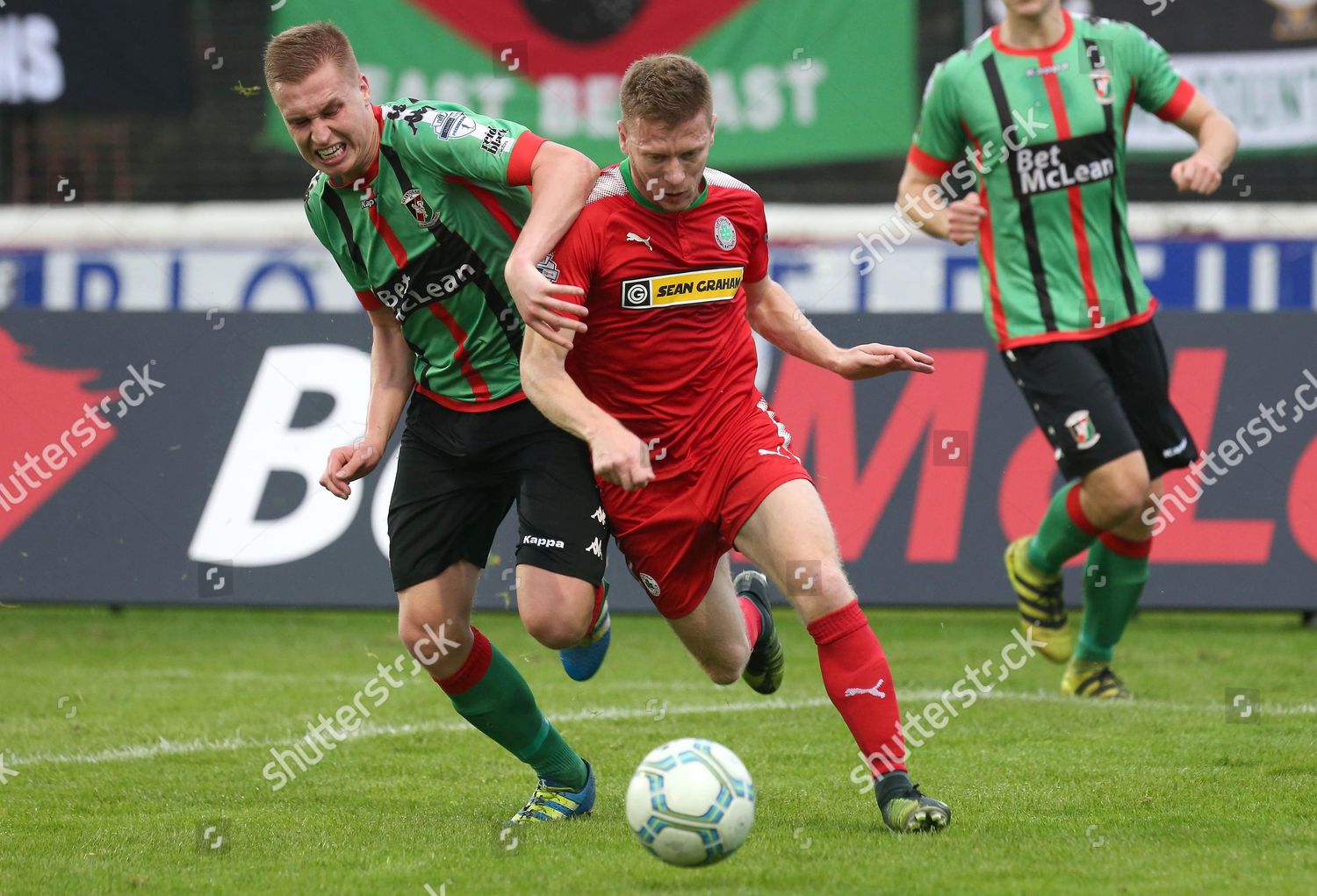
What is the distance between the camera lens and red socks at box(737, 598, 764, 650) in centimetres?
550

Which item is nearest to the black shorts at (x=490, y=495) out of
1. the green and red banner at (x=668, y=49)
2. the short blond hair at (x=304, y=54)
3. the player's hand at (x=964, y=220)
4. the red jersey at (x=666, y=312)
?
the red jersey at (x=666, y=312)

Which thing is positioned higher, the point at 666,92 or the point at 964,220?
the point at 666,92

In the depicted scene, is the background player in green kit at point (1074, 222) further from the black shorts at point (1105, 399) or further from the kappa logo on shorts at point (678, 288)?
the kappa logo on shorts at point (678, 288)

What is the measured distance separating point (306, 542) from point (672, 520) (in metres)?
4.68

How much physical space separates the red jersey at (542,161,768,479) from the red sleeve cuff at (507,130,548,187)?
189 millimetres

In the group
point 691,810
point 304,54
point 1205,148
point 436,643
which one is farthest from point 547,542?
point 1205,148

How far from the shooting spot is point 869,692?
445 cm

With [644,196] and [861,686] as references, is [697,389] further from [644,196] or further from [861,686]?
[861,686]

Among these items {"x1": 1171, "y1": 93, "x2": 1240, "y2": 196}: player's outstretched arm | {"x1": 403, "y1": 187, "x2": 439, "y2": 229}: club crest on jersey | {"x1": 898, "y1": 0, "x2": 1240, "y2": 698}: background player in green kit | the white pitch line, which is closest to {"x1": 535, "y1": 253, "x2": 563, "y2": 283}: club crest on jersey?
{"x1": 403, "y1": 187, "x2": 439, "y2": 229}: club crest on jersey

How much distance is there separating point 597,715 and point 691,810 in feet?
9.16

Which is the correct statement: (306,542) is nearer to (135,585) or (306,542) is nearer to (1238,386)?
(135,585)

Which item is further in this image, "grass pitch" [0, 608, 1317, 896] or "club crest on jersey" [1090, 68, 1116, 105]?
"club crest on jersey" [1090, 68, 1116, 105]

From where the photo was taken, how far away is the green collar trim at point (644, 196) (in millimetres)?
4750

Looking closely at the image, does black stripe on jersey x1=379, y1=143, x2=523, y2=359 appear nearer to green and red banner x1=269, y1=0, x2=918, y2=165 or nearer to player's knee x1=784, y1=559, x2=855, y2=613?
player's knee x1=784, y1=559, x2=855, y2=613
